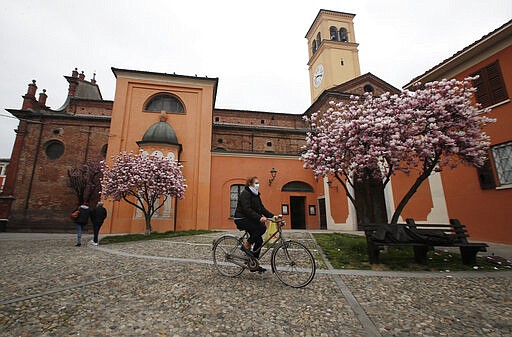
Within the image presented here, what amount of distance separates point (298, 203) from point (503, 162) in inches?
506

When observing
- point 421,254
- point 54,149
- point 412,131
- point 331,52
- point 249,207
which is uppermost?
point 331,52

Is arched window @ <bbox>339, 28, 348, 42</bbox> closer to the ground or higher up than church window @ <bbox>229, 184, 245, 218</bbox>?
higher up

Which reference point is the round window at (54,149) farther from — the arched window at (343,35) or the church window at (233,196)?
the arched window at (343,35)

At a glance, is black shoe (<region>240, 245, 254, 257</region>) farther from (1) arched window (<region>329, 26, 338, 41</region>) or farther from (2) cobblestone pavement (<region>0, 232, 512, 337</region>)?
(1) arched window (<region>329, 26, 338, 41</region>)

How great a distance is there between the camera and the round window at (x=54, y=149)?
21.4 metres

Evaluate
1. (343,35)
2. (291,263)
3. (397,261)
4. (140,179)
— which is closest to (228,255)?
(291,263)

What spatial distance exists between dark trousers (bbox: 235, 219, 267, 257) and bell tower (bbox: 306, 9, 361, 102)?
26.8 meters

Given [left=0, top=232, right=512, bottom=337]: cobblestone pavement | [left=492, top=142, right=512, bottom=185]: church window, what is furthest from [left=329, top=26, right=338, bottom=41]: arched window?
[left=0, top=232, right=512, bottom=337]: cobblestone pavement

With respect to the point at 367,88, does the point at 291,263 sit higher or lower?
lower

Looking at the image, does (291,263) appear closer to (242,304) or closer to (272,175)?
(242,304)

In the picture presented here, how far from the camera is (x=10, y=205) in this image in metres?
18.8

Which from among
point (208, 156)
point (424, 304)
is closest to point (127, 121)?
point (208, 156)

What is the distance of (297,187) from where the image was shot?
19031 millimetres

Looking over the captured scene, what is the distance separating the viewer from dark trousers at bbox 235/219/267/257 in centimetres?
416
